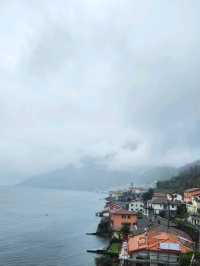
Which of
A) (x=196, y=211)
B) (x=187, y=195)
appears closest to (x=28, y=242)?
(x=196, y=211)

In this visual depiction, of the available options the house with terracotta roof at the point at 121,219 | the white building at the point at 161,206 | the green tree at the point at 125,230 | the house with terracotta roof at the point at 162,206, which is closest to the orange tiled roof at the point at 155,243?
the green tree at the point at 125,230

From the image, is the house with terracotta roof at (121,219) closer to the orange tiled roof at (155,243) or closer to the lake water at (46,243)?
the lake water at (46,243)

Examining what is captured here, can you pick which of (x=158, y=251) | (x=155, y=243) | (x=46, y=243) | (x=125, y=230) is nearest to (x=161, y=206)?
(x=125, y=230)

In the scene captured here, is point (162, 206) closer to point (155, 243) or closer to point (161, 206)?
point (161, 206)

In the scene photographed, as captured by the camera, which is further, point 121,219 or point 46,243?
point 121,219

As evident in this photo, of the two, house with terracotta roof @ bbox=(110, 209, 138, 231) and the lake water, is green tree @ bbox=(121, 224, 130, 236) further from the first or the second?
house with terracotta roof @ bbox=(110, 209, 138, 231)

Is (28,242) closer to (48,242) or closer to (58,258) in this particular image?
(48,242)

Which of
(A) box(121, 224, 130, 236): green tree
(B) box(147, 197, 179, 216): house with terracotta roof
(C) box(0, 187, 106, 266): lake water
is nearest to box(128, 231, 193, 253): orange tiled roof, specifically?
(C) box(0, 187, 106, 266): lake water

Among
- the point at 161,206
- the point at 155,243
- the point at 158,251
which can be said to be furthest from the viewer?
the point at 161,206

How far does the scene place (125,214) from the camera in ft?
237

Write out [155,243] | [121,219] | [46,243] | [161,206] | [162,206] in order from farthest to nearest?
[161,206] < [162,206] < [121,219] < [46,243] < [155,243]

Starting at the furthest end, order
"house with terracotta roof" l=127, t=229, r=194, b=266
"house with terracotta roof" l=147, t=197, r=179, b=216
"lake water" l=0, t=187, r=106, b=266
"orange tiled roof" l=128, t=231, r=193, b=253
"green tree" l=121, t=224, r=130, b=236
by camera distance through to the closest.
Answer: "house with terracotta roof" l=147, t=197, r=179, b=216
"green tree" l=121, t=224, r=130, b=236
"lake water" l=0, t=187, r=106, b=266
"orange tiled roof" l=128, t=231, r=193, b=253
"house with terracotta roof" l=127, t=229, r=194, b=266

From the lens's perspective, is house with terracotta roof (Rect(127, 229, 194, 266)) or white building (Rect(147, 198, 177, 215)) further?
white building (Rect(147, 198, 177, 215))

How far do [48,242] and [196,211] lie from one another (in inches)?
1069
